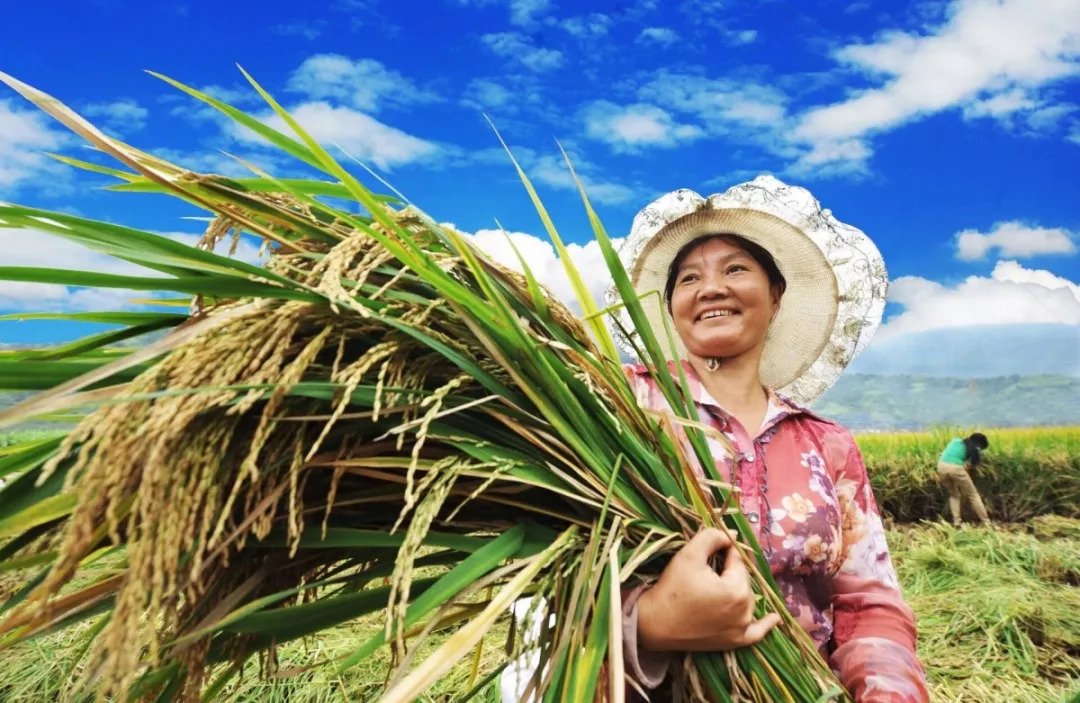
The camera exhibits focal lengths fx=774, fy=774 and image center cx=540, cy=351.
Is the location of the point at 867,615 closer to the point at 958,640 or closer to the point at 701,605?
the point at 701,605

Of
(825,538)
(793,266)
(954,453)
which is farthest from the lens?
(954,453)

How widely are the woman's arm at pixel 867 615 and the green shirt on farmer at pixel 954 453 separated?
24.0 feet

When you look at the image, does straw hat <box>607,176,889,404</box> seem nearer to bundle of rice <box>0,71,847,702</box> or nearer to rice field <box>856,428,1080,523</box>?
bundle of rice <box>0,71,847,702</box>

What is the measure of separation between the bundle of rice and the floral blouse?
42cm

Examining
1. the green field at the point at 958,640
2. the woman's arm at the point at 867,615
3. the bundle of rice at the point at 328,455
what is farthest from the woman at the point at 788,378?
the green field at the point at 958,640

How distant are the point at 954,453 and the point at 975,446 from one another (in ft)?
1.89

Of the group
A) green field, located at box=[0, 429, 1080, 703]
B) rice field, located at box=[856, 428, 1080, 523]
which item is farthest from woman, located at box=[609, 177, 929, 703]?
rice field, located at box=[856, 428, 1080, 523]

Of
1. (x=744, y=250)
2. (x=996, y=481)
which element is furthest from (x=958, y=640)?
(x=996, y=481)

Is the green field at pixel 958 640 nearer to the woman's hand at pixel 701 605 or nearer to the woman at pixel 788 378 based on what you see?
the woman's hand at pixel 701 605

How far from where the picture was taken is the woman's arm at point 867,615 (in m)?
1.60

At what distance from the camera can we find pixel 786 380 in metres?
2.45

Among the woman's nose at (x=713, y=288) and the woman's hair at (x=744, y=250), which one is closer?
the woman's nose at (x=713, y=288)

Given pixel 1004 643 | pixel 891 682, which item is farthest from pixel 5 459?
pixel 1004 643

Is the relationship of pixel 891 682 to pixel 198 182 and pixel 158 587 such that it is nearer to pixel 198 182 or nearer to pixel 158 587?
pixel 158 587
